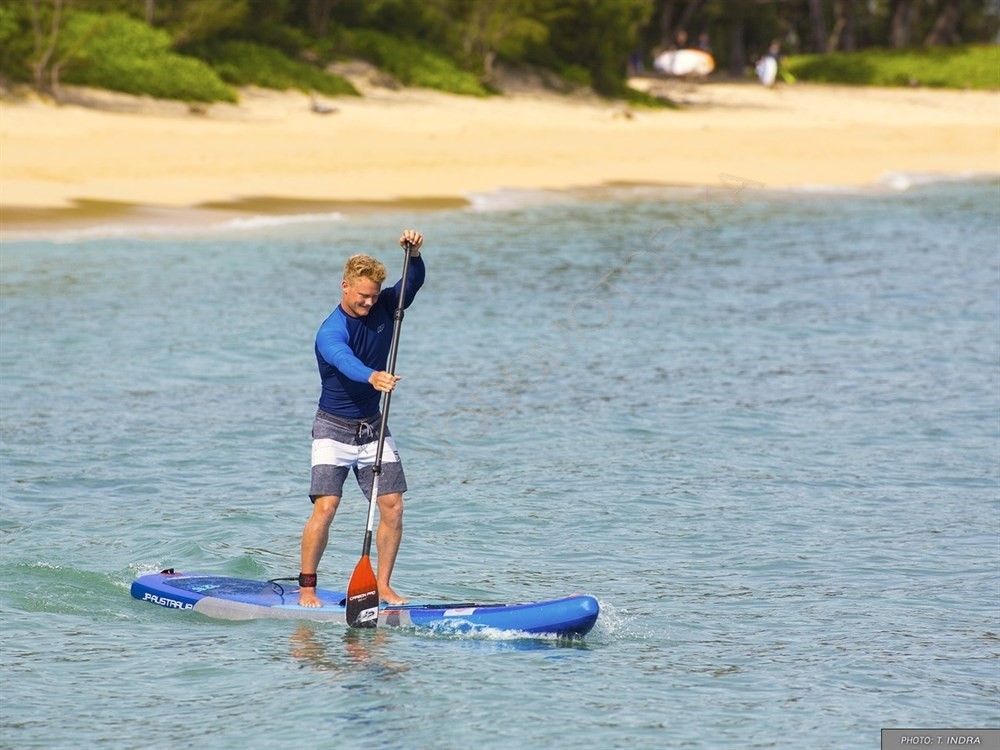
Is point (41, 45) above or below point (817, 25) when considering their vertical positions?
below

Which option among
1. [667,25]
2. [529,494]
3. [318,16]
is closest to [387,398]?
[529,494]

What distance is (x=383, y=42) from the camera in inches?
1617

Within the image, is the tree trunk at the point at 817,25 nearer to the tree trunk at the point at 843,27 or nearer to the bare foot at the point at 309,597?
the tree trunk at the point at 843,27

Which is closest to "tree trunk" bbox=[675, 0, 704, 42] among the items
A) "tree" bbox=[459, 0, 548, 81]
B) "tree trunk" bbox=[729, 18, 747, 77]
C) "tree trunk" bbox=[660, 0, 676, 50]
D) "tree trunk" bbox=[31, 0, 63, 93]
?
"tree trunk" bbox=[660, 0, 676, 50]

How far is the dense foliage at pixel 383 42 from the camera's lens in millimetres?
32656

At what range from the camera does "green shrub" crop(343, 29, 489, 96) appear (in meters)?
39.7

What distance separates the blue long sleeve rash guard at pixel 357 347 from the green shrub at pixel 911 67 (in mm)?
46877

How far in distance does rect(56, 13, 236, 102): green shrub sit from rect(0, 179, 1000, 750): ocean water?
30.8ft

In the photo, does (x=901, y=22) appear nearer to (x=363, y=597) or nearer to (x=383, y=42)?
(x=383, y=42)

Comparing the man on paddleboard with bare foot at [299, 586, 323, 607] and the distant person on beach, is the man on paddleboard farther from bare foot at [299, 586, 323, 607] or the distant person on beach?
the distant person on beach

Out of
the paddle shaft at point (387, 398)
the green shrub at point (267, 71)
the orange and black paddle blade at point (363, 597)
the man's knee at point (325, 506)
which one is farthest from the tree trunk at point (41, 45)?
the orange and black paddle blade at point (363, 597)

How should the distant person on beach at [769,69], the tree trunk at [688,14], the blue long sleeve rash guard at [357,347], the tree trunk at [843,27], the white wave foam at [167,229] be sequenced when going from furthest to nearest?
the tree trunk at [843,27], the tree trunk at [688,14], the distant person on beach at [769,69], the white wave foam at [167,229], the blue long sleeve rash guard at [357,347]

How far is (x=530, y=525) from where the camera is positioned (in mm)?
11406

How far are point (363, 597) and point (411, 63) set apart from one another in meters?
33.3
